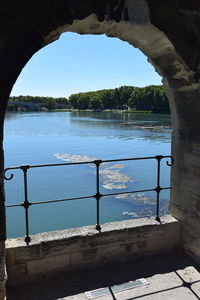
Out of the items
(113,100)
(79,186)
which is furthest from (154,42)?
(113,100)

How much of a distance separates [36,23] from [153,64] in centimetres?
164

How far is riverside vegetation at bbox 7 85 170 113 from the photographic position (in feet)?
265

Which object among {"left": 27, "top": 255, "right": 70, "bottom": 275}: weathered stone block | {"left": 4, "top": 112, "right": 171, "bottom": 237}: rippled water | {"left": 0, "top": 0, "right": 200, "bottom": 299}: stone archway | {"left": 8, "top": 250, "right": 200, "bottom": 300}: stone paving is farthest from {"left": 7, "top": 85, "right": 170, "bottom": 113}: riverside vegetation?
{"left": 27, "top": 255, "right": 70, "bottom": 275}: weathered stone block

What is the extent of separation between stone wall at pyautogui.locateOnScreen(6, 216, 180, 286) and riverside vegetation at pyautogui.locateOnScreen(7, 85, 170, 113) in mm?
73337

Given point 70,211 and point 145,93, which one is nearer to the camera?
point 70,211

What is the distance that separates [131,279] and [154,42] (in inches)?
107

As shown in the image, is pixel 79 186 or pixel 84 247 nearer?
pixel 84 247

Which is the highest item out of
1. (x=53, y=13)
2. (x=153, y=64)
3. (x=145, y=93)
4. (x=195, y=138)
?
(x=145, y=93)

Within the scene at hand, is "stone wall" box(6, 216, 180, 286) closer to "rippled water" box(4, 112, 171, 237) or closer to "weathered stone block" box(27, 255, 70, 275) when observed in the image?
"weathered stone block" box(27, 255, 70, 275)

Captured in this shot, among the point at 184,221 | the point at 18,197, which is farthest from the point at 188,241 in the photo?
the point at 18,197

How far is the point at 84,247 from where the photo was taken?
11.4 feet

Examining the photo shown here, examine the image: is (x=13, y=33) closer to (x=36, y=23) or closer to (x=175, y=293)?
(x=36, y=23)

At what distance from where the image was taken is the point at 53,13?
A: 2.59 meters

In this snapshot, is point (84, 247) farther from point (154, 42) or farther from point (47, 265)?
point (154, 42)
